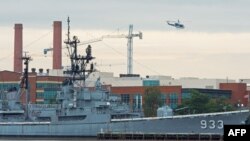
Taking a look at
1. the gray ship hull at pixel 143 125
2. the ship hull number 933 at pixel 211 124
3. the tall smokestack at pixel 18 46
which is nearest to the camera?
the ship hull number 933 at pixel 211 124

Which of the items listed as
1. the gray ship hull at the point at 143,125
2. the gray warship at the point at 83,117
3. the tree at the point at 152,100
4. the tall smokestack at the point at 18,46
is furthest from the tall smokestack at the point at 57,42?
the gray ship hull at the point at 143,125

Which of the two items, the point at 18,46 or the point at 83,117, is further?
the point at 18,46

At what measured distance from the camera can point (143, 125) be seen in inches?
3593

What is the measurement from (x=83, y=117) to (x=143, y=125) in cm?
712

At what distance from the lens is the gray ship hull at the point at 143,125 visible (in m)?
88.6

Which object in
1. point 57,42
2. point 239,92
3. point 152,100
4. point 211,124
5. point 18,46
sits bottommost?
point 211,124

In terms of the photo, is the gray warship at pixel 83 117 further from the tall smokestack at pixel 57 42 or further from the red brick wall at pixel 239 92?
the tall smokestack at pixel 57 42

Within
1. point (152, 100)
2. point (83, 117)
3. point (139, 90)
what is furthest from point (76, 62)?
point (139, 90)

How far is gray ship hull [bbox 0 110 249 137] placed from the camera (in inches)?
3489

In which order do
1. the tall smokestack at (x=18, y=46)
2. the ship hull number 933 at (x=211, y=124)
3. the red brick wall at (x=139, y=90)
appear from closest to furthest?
the ship hull number 933 at (x=211, y=124), the red brick wall at (x=139, y=90), the tall smokestack at (x=18, y=46)

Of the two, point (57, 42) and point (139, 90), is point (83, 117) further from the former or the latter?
point (57, 42)

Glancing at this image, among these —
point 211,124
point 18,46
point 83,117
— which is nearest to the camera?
point 211,124

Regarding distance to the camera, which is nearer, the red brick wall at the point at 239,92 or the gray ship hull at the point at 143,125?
the gray ship hull at the point at 143,125

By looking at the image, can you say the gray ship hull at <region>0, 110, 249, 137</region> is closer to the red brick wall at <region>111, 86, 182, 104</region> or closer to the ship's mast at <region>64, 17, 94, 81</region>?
the ship's mast at <region>64, 17, 94, 81</region>
